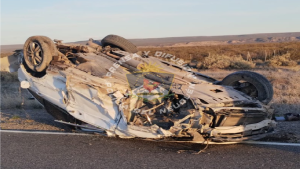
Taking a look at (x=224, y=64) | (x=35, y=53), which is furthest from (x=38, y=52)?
(x=224, y=64)

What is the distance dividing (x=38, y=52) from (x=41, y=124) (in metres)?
1.71

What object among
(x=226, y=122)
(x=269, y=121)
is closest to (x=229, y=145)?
(x=226, y=122)

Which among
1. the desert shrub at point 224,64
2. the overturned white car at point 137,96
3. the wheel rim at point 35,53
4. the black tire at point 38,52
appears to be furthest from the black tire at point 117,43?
the desert shrub at point 224,64

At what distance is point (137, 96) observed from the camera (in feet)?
19.4

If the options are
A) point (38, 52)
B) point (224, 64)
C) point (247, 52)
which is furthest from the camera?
point (247, 52)

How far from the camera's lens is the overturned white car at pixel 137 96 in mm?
5277

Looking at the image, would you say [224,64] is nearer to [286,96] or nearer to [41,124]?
[286,96]

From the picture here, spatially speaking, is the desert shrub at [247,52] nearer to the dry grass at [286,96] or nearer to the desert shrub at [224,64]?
the desert shrub at [224,64]

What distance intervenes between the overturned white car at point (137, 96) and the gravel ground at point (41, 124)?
493mm

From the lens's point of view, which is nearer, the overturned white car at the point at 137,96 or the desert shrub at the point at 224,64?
the overturned white car at the point at 137,96

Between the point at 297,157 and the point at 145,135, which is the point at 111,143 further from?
the point at 297,157

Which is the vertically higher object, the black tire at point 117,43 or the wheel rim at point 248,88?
the black tire at point 117,43

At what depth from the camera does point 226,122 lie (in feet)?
17.7

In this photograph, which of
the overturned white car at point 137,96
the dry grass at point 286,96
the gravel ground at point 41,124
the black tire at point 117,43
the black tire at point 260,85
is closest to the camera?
the overturned white car at point 137,96
